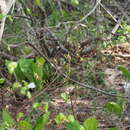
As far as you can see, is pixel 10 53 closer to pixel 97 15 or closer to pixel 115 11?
pixel 97 15

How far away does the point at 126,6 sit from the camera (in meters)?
6.30

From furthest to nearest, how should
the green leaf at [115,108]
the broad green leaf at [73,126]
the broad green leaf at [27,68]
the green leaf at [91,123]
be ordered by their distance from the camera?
the broad green leaf at [27,68] → the green leaf at [115,108] → the green leaf at [91,123] → the broad green leaf at [73,126]

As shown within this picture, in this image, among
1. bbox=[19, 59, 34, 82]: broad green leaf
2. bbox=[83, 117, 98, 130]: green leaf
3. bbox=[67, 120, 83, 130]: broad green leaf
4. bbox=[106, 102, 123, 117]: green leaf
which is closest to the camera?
bbox=[67, 120, 83, 130]: broad green leaf

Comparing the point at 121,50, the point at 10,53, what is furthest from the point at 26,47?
the point at 121,50

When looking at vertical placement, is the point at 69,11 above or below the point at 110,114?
above

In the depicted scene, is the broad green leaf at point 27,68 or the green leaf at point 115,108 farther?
the broad green leaf at point 27,68

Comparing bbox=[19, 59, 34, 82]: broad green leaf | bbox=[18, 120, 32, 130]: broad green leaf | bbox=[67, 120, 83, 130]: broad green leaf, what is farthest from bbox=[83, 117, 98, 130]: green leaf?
bbox=[19, 59, 34, 82]: broad green leaf

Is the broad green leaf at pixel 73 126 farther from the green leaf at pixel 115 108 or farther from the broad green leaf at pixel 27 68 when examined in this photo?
the broad green leaf at pixel 27 68

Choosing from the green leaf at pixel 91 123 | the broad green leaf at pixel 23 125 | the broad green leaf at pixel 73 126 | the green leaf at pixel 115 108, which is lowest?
the green leaf at pixel 115 108

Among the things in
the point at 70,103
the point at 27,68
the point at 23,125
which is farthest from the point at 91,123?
the point at 27,68

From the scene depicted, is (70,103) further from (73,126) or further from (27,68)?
(73,126)

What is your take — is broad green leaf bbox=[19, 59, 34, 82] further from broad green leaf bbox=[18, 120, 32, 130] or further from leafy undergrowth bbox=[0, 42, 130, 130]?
broad green leaf bbox=[18, 120, 32, 130]

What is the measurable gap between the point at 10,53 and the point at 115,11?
2370 millimetres

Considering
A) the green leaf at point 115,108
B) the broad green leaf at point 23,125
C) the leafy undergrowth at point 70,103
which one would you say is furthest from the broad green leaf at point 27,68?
the broad green leaf at point 23,125
